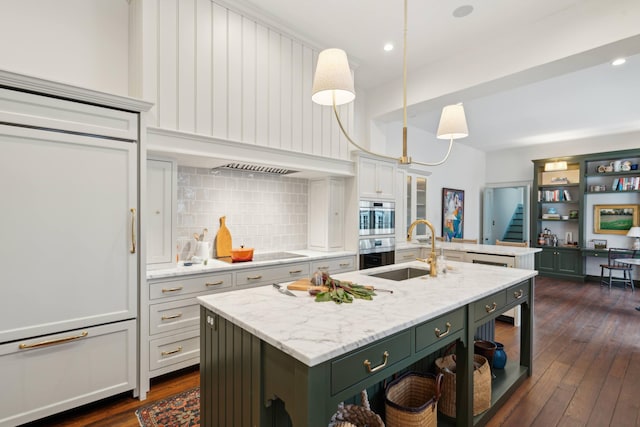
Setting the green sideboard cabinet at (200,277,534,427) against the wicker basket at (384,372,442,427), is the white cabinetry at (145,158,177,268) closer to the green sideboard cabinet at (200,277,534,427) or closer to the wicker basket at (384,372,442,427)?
the green sideboard cabinet at (200,277,534,427)

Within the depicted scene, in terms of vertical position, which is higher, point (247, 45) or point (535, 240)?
point (247, 45)

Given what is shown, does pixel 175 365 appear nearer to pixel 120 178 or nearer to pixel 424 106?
pixel 120 178

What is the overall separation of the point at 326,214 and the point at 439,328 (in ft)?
8.16

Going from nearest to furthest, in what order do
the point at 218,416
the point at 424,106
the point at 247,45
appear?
the point at 218,416 < the point at 247,45 < the point at 424,106

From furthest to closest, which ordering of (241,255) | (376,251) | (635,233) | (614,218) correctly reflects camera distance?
1. (614,218)
2. (635,233)
3. (376,251)
4. (241,255)

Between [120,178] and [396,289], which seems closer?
[396,289]

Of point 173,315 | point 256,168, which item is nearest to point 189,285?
point 173,315

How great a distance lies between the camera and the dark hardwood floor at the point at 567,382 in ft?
6.97

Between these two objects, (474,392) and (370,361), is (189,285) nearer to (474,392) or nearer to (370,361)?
(370,361)

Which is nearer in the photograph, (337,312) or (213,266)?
(337,312)

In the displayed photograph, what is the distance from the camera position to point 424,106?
414cm

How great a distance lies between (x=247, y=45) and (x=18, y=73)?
1814 millimetres

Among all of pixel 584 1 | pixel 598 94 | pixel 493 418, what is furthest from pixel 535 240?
pixel 493 418

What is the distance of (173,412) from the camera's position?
2158mm
